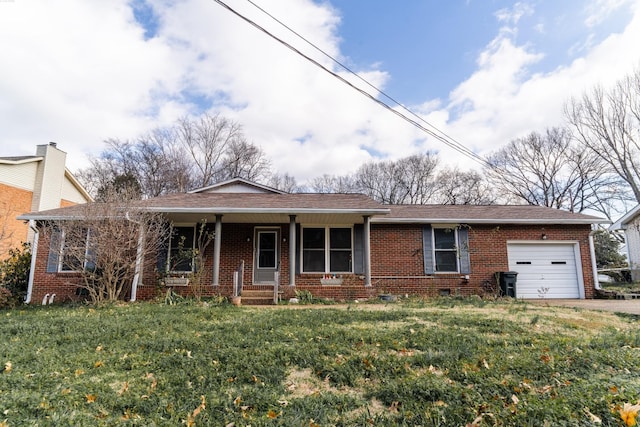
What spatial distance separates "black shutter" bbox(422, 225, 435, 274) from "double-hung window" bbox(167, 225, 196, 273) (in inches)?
299

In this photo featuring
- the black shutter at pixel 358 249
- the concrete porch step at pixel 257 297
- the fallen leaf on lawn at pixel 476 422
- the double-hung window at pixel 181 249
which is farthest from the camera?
the black shutter at pixel 358 249

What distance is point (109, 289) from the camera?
9.34 m

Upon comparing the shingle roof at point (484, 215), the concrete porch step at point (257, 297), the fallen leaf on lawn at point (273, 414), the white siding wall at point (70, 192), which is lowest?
the fallen leaf on lawn at point (273, 414)

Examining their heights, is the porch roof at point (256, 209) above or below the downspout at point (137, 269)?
above

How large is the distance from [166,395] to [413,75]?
962 centimetres

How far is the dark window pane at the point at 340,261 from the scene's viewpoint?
12188mm

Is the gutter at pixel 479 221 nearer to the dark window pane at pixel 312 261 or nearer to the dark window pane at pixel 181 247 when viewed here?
the dark window pane at pixel 312 261

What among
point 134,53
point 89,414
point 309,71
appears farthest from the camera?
point 134,53

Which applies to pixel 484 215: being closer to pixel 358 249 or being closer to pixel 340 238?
pixel 358 249

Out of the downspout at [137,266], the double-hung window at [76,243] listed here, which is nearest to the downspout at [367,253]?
the downspout at [137,266]

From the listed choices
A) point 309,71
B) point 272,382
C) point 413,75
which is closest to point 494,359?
point 272,382

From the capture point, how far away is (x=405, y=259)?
12117 mm

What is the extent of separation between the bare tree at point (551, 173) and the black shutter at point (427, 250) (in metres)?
17.4

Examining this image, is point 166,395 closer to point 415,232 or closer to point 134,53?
point 134,53
